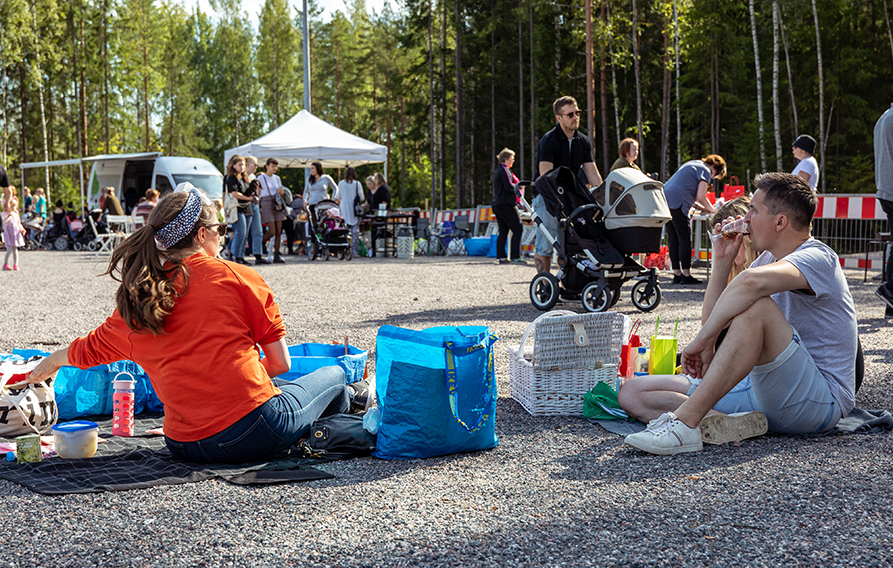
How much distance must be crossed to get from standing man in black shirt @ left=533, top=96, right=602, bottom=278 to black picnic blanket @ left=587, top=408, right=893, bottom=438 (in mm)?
4267

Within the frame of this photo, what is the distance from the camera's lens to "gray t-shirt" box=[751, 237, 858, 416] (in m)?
3.49

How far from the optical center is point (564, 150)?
27.0 ft

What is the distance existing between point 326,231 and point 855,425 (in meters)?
13.6

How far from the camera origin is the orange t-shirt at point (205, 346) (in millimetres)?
3166

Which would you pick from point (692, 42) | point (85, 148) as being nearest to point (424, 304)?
point (692, 42)

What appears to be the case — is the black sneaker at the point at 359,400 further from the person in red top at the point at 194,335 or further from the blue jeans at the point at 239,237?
the blue jeans at the point at 239,237

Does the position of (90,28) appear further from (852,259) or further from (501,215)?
(852,259)

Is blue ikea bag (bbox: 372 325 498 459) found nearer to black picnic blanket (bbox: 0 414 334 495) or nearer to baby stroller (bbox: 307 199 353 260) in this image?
black picnic blanket (bbox: 0 414 334 495)

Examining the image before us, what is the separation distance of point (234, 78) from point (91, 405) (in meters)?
56.3

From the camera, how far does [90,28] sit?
140ft

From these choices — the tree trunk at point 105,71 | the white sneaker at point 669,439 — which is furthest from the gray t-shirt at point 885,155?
the tree trunk at point 105,71

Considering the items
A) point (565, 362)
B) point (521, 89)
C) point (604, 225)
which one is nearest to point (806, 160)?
point (604, 225)

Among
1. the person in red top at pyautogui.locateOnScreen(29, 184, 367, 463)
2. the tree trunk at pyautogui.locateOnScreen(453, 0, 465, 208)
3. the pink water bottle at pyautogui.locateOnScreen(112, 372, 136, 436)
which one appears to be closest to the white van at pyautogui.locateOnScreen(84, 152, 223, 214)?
the tree trunk at pyautogui.locateOnScreen(453, 0, 465, 208)

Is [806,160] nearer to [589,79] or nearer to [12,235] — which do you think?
[12,235]
